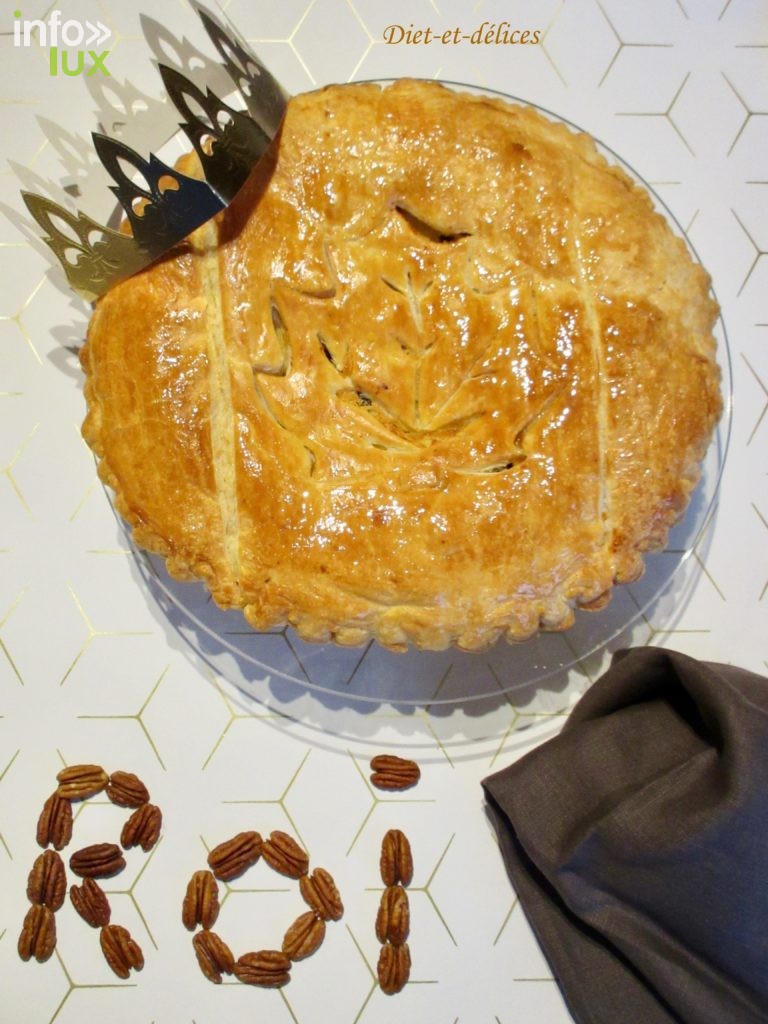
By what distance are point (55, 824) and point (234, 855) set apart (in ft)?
1.32

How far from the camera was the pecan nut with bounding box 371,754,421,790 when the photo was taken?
1.81 m

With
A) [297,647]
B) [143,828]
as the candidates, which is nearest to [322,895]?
[143,828]

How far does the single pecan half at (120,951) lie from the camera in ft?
5.78

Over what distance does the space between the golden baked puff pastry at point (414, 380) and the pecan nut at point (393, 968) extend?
0.73 metres

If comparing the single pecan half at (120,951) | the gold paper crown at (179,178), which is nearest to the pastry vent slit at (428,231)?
the gold paper crown at (179,178)

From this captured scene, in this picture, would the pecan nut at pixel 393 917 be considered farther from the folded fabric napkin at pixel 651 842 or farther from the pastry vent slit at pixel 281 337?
the pastry vent slit at pixel 281 337

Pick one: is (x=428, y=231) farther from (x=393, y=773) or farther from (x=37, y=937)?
(x=37, y=937)

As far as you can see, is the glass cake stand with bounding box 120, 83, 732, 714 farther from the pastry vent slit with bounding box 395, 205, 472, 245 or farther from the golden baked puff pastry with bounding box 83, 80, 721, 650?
the pastry vent slit with bounding box 395, 205, 472, 245

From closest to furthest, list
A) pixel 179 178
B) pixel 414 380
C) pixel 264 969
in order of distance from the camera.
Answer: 1. pixel 179 178
2. pixel 414 380
3. pixel 264 969

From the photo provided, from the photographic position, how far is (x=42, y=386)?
1.92m

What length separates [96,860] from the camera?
5.84 ft

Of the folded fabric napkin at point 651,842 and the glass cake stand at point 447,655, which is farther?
the glass cake stand at point 447,655

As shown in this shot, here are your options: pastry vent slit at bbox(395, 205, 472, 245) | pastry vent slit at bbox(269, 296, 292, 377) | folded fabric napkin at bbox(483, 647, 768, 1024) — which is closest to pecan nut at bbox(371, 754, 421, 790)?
folded fabric napkin at bbox(483, 647, 768, 1024)

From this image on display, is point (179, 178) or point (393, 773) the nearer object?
point (179, 178)
